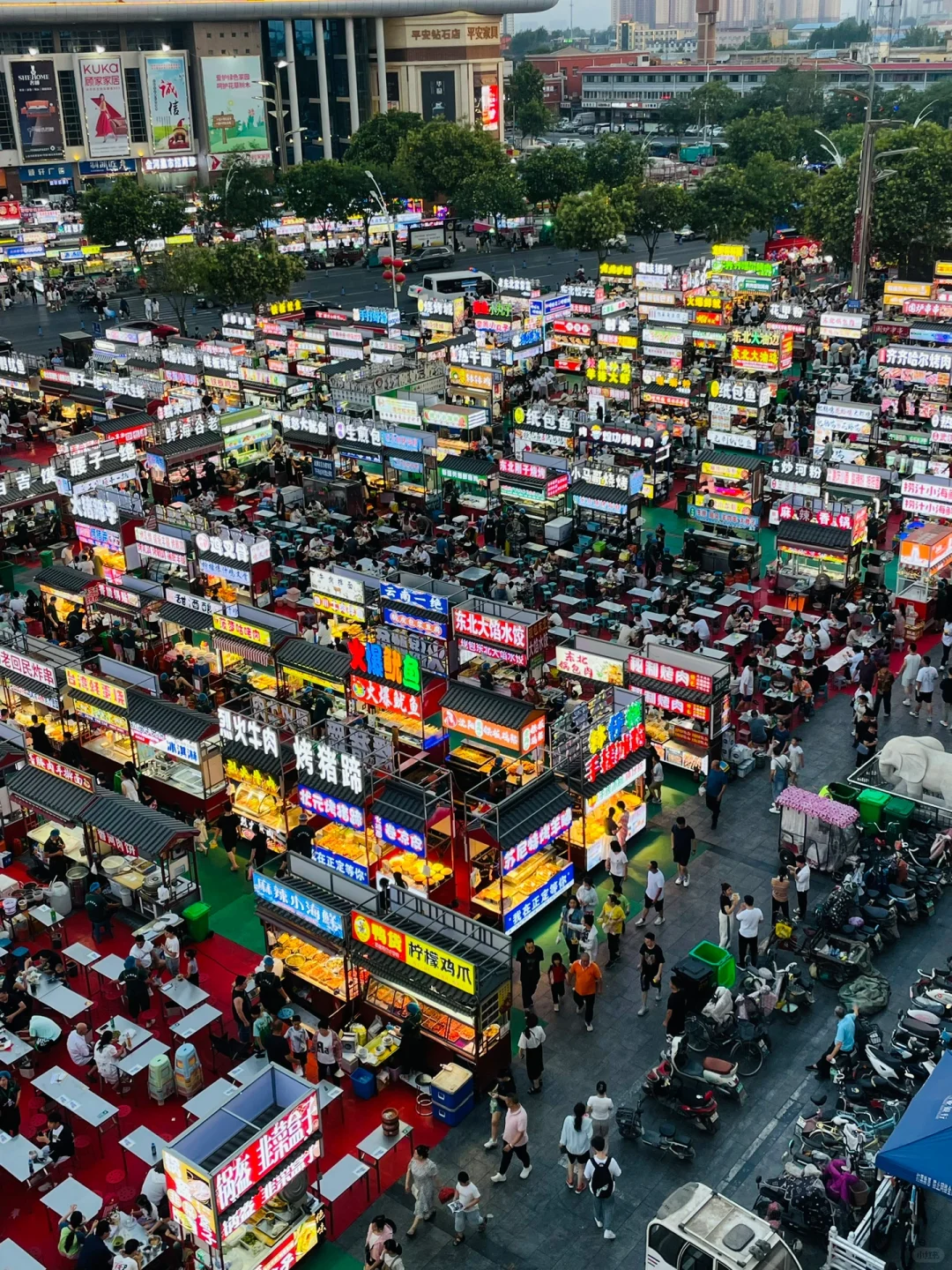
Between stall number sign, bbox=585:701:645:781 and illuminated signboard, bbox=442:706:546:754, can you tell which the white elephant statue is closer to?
stall number sign, bbox=585:701:645:781

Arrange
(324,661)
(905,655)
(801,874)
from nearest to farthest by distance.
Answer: (801,874) < (324,661) < (905,655)

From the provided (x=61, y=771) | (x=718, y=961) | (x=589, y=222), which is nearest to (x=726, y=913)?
(x=718, y=961)

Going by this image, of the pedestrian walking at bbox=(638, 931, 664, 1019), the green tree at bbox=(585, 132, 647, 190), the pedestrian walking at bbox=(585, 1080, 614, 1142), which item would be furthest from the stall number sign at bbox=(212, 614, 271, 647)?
the green tree at bbox=(585, 132, 647, 190)

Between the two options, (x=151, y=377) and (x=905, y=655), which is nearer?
(x=905, y=655)

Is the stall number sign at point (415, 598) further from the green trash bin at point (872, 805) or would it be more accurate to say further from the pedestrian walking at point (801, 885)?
the pedestrian walking at point (801, 885)

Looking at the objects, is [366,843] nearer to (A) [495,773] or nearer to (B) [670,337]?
(A) [495,773]

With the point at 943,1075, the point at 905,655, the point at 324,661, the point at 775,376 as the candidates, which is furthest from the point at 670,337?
the point at 943,1075
